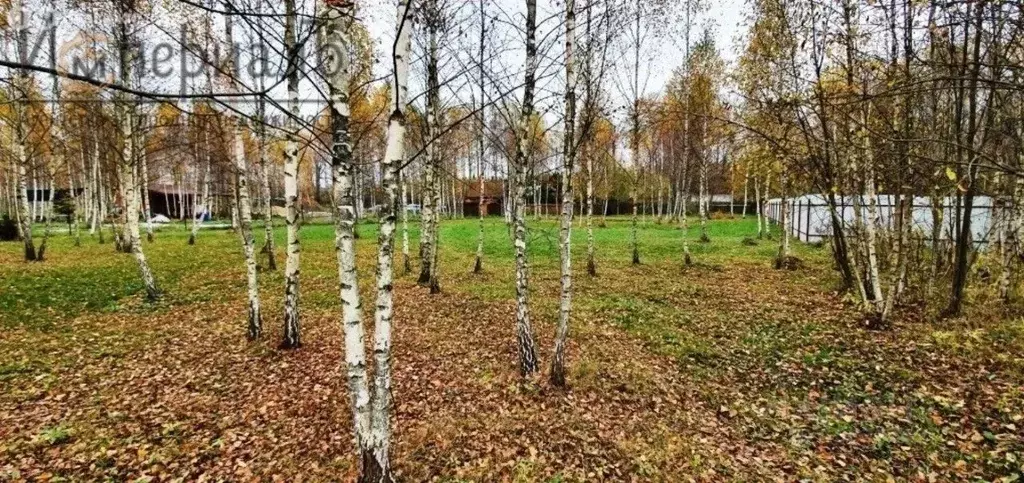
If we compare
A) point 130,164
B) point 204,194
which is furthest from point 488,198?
point 130,164

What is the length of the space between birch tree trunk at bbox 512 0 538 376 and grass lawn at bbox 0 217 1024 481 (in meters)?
0.58

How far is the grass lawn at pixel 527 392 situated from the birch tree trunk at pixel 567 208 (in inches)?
19.0

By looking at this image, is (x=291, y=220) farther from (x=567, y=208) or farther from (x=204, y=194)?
(x=204, y=194)

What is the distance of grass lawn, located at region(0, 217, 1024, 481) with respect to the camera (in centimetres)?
480

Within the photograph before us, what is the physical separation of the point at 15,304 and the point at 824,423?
15609 mm

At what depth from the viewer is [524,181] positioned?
6.35m

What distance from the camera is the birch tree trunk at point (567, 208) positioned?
5.98m

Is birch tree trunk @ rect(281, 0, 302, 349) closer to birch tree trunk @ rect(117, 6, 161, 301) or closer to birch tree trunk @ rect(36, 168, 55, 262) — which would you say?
birch tree trunk @ rect(117, 6, 161, 301)

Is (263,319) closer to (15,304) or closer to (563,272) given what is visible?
(15,304)

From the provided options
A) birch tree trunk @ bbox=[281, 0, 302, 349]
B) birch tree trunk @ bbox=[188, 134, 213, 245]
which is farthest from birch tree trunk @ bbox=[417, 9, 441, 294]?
birch tree trunk @ bbox=[188, 134, 213, 245]

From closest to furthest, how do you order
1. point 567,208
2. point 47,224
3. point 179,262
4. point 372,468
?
1. point 372,468
2. point 567,208
3. point 47,224
4. point 179,262

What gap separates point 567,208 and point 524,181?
72 centimetres

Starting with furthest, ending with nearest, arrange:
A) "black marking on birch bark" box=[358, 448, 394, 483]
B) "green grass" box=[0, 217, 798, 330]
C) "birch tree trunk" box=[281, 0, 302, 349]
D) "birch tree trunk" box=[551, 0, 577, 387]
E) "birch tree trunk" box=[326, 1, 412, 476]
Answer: "green grass" box=[0, 217, 798, 330]
"birch tree trunk" box=[281, 0, 302, 349]
"birch tree trunk" box=[551, 0, 577, 387]
"black marking on birch bark" box=[358, 448, 394, 483]
"birch tree trunk" box=[326, 1, 412, 476]

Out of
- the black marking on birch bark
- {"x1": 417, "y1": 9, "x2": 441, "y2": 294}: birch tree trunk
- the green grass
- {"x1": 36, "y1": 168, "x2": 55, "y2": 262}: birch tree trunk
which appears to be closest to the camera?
the black marking on birch bark
